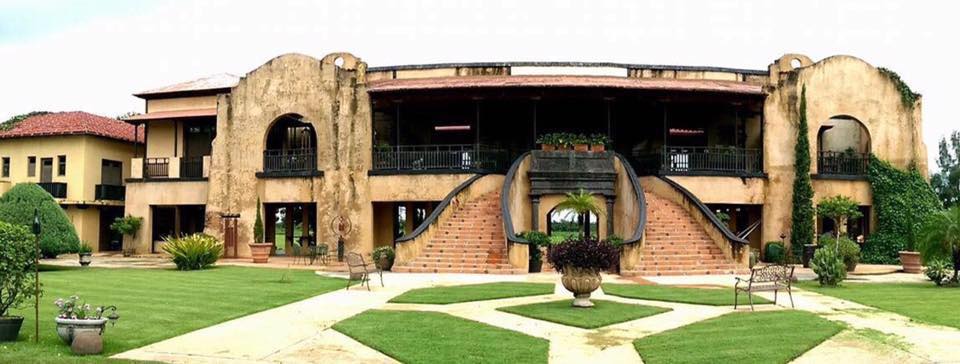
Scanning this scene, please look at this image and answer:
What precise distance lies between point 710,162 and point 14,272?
82.7ft

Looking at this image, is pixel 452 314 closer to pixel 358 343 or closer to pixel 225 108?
pixel 358 343

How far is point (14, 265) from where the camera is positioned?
1230 cm

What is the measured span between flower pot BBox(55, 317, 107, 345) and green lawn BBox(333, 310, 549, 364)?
11.8ft

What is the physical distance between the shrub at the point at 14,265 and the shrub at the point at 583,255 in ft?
29.4

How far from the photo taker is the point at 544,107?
1387 inches

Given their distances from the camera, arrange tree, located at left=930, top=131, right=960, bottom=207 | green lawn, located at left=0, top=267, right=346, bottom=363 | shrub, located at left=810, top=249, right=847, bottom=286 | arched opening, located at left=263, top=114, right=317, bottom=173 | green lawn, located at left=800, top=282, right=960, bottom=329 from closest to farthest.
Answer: green lawn, located at left=0, top=267, right=346, bottom=363, green lawn, located at left=800, top=282, right=960, bottom=329, shrub, located at left=810, top=249, right=847, bottom=286, arched opening, located at left=263, top=114, right=317, bottom=173, tree, located at left=930, top=131, right=960, bottom=207

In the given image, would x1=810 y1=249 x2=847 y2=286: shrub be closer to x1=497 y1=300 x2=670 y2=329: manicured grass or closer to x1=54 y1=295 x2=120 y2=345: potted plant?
x1=497 y1=300 x2=670 y2=329: manicured grass

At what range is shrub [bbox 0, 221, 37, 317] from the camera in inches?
481

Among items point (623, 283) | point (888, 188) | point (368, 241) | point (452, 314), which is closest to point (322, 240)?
point (368, 241)

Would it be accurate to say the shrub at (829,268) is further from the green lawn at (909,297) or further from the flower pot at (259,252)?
the flower pot at (259,252)

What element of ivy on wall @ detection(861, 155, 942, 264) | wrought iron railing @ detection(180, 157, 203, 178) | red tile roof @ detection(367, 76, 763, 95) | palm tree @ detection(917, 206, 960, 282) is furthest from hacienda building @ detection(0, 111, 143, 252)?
palm tree @ detection(917, 206, 960, 282)

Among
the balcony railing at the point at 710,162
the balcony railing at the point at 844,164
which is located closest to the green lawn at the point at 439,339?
the balcony railing at the point at 710,162

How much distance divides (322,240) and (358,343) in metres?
20.1

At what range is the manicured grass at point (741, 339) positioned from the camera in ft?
34.9
